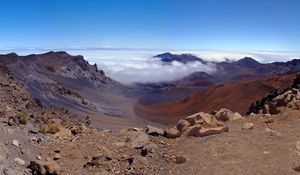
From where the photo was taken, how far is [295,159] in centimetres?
1264

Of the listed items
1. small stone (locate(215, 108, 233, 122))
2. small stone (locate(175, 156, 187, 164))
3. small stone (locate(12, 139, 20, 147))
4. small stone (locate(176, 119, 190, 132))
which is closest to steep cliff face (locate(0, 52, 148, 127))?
small stone (locate(215, 108, 233, 122))

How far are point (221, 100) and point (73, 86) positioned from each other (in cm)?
3791

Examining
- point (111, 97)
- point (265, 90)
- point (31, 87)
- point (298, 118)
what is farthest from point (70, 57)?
point (298, 118)

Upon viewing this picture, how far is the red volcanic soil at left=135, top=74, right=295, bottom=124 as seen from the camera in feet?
290

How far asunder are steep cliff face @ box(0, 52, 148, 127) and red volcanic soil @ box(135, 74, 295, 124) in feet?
19.1

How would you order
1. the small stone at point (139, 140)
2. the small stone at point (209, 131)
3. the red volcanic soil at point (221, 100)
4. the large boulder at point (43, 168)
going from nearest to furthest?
the large boulder at point (43, 168), the small stone at point (139, 140), the small stone at point (209, 131), the red volcanic soil at point (221, 100)

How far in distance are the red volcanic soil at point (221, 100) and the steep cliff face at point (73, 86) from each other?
19.1 feet

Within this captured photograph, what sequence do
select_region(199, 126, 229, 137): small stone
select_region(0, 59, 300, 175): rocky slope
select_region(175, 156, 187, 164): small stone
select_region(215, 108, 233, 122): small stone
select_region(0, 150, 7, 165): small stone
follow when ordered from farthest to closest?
select_region(215, 108, 233, 122): small stone → select_region(199, 126, 229, 137): small stone → select_region(0, 150, 7, 165): small stone → select_region(175, 156, 187, 164): small stone → select_region(0, 59, 300, 175): rocky slope

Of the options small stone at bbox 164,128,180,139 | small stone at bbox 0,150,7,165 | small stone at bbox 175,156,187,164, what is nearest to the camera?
small stone at bbox 175,156,187,164

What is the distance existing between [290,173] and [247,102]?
75283 mm

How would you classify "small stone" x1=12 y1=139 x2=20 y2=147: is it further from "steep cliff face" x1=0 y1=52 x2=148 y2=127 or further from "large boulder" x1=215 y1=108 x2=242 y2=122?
"steep cliff face" x1=0 y1=52 x2=148 y2=127

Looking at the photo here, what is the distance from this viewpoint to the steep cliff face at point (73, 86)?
79.8 m

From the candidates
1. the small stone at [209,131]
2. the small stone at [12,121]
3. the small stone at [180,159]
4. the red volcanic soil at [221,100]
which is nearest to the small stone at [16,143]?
the small stone at [12,121]

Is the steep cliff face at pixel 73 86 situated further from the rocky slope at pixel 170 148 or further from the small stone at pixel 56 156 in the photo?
the small stone at pixel 56 156
